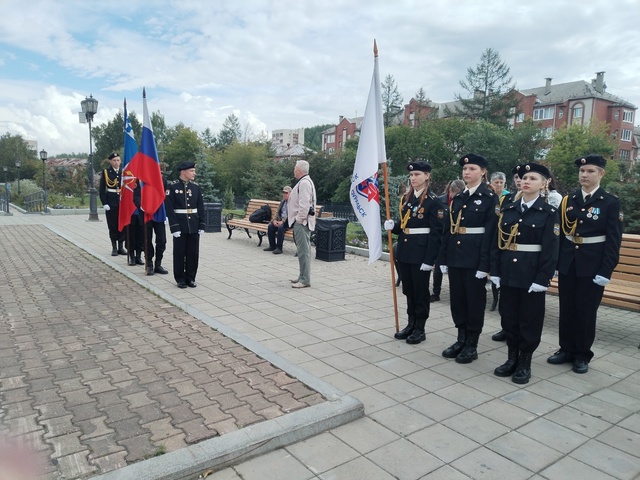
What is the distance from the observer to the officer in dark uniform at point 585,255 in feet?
15.4

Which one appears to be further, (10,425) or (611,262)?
(611,262)

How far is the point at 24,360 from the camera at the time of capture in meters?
4.59

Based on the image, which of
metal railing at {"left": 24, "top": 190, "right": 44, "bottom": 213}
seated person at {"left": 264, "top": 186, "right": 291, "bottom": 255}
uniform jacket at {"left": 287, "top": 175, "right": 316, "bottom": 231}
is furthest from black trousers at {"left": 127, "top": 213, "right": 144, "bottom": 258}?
metal railing at {"left": 24, "top": 190, "right": 44, "bottom": 213}

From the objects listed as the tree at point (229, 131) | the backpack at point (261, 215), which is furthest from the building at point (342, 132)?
the backpack at point (261, 215)

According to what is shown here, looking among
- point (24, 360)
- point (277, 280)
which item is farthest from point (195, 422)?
point (277, 280)

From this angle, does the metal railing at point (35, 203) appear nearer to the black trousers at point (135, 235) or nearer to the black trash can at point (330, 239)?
the black trousers at point (135, 235)

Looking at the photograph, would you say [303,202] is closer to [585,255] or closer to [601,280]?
[585,255]

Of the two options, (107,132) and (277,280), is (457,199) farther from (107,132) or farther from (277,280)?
(107,132)

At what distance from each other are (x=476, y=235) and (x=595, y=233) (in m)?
1.17

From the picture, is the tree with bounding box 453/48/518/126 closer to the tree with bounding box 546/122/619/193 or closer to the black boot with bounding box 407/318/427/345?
the tree with bounding box 546/122/619/193

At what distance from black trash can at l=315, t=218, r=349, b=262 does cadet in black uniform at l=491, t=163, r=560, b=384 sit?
249 inches

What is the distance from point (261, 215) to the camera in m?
13.0

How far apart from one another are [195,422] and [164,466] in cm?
59

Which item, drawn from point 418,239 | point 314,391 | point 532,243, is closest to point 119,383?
point 314,391
